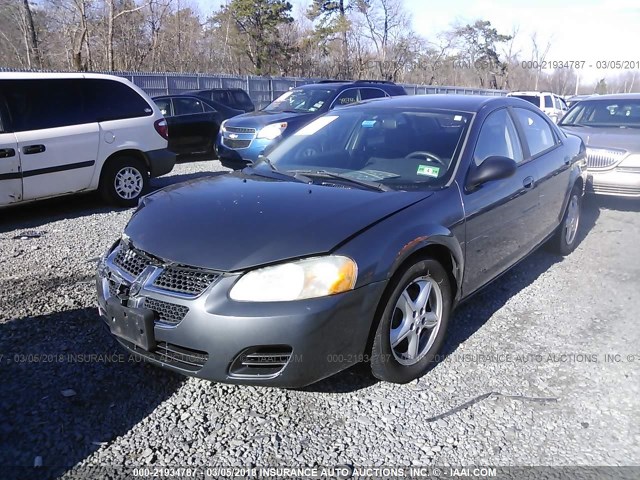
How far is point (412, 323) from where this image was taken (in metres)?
2.92

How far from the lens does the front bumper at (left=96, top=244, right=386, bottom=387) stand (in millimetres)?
2361

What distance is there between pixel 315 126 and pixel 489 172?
1.50m

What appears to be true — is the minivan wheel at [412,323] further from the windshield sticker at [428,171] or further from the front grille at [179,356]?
the front grille at [179,356]

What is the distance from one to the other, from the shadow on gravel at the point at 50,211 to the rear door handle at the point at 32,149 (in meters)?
0.85

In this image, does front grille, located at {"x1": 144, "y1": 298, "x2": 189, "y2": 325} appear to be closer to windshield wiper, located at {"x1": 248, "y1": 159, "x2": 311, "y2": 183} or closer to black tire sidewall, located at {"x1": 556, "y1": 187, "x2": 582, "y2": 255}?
windshield wiper, located at {"x1": 248, "y1": 159, "x2": 311, "y2": 183}

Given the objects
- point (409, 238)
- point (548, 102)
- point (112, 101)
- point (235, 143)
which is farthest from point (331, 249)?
point (548, 102)

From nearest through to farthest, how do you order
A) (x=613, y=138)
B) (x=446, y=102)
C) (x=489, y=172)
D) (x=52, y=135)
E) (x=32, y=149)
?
(x=489, y=172)
(x=446, y=102)
(x=32, y=149)
(x=52, y=135)
(x=613, y=138)

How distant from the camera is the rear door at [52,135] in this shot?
5.89m

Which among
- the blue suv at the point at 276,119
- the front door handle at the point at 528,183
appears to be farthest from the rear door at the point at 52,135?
the front door handle at the point at 528,183

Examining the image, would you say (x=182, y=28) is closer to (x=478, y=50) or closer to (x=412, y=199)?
(x=478, y=50)

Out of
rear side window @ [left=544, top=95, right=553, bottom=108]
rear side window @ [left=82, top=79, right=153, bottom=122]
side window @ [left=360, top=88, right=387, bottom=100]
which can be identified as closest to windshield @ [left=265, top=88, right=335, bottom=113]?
side window @ [left=360, top=88, right=387, bottom=100]

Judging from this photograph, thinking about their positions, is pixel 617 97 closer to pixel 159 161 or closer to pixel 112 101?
pixel 159 161

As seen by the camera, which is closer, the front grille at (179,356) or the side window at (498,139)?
the front grille at (179,356)

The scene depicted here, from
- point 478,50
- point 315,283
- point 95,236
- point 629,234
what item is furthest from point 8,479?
point 478,50
